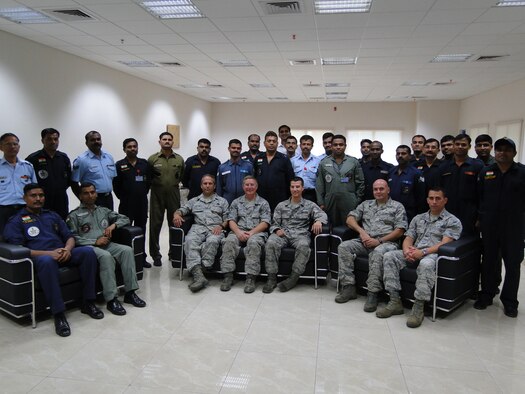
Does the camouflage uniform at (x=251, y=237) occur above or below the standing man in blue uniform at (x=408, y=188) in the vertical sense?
below

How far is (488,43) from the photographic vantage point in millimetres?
5836

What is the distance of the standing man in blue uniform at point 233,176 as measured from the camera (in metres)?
4.91

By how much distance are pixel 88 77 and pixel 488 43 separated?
6.68 m

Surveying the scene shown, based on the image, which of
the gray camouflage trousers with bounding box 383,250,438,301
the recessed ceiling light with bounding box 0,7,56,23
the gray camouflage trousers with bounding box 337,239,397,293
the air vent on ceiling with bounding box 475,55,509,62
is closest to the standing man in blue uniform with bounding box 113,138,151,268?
the recessed ceiling light with bounding box 0,7,56,23

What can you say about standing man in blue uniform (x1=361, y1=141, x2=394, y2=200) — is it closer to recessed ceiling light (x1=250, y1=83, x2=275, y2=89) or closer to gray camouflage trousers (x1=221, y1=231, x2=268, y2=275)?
gray camouflage trousers (x1=221, y1=231, x2=268, y2=275)

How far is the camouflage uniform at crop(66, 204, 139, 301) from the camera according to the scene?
3.52 meters

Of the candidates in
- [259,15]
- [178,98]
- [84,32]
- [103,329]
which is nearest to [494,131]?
[259,15]

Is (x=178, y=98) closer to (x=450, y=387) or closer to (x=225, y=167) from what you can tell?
(x=225, y=167)

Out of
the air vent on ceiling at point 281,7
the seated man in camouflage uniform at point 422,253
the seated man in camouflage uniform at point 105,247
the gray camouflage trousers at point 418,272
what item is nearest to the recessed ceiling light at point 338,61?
the air vent on ceiling at point 281,7

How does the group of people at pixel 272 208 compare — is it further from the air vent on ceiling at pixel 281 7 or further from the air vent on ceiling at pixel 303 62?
the air vent on ceiling at pixel 303 62

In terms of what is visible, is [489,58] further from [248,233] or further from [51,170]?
[51,170]

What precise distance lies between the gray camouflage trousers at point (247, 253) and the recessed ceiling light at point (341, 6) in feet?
8.63

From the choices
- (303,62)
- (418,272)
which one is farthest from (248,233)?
(303,62)

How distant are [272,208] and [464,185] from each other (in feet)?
6.80
